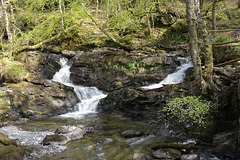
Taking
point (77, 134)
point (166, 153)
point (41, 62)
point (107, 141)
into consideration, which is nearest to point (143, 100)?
point (107, 141)

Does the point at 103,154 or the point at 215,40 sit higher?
the point at 215,40

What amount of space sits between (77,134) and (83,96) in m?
5.53

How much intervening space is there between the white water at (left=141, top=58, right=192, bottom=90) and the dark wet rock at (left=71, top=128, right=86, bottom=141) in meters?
5.86

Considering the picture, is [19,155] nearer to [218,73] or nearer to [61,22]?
[218,73]

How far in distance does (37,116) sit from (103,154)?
6.19m

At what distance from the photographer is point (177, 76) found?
12812 mm

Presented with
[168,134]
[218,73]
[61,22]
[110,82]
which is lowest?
[168,134]

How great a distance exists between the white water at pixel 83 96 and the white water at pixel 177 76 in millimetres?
3452

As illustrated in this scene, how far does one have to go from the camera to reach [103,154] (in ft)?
19.7

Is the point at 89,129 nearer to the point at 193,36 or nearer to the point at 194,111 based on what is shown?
the point at 194,111

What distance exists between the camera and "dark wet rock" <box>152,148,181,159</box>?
542cm

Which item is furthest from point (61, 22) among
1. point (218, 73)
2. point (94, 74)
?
point (218, 73)

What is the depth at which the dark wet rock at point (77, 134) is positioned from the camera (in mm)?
7291

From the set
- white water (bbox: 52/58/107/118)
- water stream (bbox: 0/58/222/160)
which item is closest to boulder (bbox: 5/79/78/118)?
white water (bbox: 52/58/107/118)
